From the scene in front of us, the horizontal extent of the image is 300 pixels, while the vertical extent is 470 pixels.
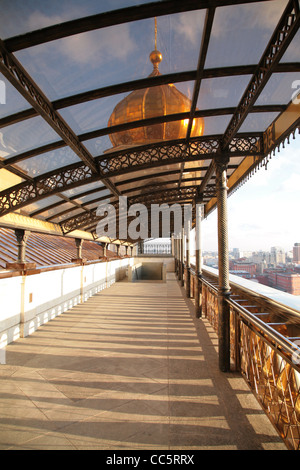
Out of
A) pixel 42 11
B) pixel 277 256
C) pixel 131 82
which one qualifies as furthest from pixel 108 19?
pixel 277 256

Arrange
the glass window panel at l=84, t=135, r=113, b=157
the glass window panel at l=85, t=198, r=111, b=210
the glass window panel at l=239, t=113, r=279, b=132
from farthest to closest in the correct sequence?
1. the glass window panel at l=85, t=198, r=111, b=210
2. the glass window panel at l=84, t=135, r=113, b=157
3. the glass window panel at l=239, t=113, r=279, b=132

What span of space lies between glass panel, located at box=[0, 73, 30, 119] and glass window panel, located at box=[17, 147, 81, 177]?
152 centimetres

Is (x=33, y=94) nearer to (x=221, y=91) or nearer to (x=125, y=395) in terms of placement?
(x=221, y=91)

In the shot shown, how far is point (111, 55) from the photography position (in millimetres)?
3348

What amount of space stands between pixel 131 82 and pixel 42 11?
142cm

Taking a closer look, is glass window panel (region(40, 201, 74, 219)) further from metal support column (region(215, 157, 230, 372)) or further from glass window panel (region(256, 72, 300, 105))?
glass window panel (region(256, 72, 300, 105))

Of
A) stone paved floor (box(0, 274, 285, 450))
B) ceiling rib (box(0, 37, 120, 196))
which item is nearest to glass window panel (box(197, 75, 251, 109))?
ceiling rib (box(0, 37, 120, 196))

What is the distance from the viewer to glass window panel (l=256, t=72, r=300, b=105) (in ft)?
11.2

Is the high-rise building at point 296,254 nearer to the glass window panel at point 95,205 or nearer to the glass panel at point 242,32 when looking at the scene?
the glass panel at point 242,32

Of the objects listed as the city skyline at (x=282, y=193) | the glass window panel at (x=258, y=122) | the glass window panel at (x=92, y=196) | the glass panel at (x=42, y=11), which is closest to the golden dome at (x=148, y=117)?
the glass window panel at (x=258, y=122)

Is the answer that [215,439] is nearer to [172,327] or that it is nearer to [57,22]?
[172,327]

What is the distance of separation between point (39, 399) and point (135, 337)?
2.88 metres
